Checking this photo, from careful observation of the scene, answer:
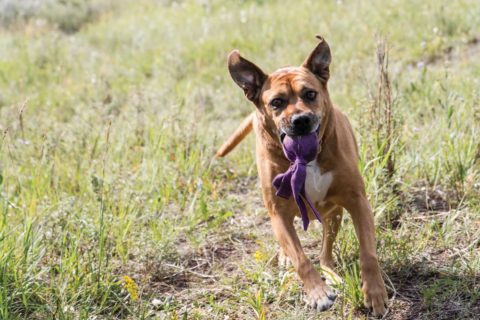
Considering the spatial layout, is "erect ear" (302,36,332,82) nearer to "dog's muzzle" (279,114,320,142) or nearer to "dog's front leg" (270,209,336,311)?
"dog's muzzle" (279,114,320,142)

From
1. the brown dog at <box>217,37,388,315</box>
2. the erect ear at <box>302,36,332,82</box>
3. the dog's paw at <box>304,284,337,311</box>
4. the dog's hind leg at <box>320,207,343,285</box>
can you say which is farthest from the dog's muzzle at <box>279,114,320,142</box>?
the dog's paw at <box>304,284,337,311</box>

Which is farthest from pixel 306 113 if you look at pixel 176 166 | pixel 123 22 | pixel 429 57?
pixel 123 22

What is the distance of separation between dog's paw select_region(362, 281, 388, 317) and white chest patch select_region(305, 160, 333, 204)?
545 mm

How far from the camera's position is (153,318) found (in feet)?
11.6

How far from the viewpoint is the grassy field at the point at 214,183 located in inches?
141

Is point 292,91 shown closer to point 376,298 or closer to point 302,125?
point 302,125

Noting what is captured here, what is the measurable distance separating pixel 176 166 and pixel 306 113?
2.04 metres

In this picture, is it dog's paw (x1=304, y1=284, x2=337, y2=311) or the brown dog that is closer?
dog's paw (x1=304, y1=284, x2=337, y2=311)

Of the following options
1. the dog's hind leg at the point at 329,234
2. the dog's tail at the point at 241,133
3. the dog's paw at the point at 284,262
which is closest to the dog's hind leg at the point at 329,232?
the dog's hind leg at the point at 329,234

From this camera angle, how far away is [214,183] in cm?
505

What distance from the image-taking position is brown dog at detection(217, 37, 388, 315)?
10.8 feet

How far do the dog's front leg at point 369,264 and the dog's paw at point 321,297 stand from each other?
0.54ft

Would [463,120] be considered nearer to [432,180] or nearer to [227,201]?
[432,180]

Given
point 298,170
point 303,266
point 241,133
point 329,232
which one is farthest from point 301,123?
point 241,133
